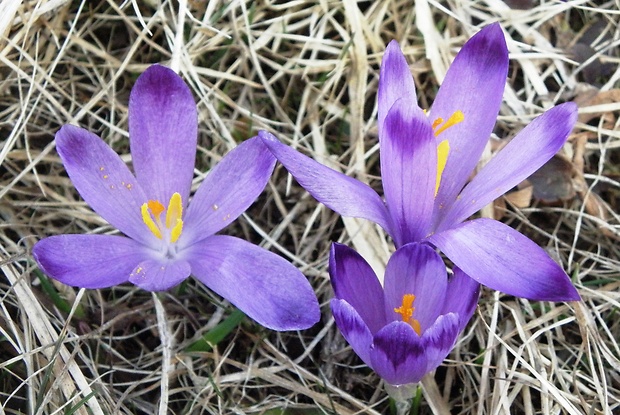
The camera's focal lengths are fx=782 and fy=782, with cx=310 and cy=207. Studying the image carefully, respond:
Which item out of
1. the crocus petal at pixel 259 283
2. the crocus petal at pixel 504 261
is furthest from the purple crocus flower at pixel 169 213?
the crocus petal at pixel 504 261

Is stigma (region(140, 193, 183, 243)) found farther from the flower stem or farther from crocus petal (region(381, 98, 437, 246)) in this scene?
crocus petal (region(381, 98, 437, 246))

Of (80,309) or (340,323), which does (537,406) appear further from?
(80,309)

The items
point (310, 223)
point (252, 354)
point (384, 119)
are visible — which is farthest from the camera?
point (310, 223)

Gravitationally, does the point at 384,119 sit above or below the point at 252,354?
above

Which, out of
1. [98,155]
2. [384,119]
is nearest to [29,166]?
[98,155]

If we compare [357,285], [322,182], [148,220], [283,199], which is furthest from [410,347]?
[283,199]

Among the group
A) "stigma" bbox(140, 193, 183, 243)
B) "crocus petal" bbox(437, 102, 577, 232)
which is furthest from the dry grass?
"crocus petal" bbox(437, 102, 577, 232)
